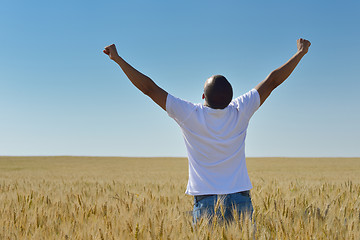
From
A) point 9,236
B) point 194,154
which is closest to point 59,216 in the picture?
point 9,236

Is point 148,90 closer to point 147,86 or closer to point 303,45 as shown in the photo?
point 147,86

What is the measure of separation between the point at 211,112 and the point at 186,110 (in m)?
0.19

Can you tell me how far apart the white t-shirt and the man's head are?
0.05m

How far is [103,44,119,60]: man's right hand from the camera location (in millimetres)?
2703

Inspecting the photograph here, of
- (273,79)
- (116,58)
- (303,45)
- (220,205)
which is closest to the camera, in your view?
(220,205)

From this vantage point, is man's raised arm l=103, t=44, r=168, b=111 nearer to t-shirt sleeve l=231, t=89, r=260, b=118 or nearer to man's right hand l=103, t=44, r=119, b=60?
man's right hand l=103, t=44, r=119, b=60

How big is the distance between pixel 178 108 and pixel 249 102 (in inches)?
22.9

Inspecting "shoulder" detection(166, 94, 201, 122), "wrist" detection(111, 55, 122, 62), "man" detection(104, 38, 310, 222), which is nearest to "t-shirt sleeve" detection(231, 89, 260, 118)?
"man" detection(104, 38, 310, 222)

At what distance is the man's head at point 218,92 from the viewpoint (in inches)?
99.3

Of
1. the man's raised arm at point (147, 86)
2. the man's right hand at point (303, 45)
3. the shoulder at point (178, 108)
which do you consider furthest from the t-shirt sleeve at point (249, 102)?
the man's right hand at point (303, 45)

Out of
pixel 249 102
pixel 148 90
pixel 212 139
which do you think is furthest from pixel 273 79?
pixel 148 90

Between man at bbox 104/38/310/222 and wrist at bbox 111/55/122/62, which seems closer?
man at bbox 104/38/310/222

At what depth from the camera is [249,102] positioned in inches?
106

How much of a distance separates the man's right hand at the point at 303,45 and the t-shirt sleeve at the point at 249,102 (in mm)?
758
